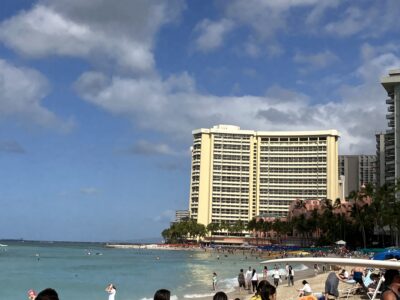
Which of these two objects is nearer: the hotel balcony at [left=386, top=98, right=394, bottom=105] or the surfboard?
the surfboard

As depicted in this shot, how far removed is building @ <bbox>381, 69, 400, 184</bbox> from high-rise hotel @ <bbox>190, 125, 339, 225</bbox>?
61.1 meters

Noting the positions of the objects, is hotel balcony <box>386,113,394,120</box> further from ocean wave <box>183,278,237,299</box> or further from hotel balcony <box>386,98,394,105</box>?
ocean wave <box>183,278,237,299</box>

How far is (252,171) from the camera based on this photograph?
16575 cm

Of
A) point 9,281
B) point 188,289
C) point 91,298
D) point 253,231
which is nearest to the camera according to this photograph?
point 91,298

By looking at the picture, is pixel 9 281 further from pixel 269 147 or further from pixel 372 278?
pixel 269 147

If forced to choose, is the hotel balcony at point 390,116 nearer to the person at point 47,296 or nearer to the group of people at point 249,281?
the group of people at point 249,281

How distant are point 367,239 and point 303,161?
65.0 metres

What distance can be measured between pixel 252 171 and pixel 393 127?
71606 millimetres

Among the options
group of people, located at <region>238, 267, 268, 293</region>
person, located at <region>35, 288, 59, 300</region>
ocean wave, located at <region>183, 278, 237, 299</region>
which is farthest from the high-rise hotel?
person, located at <region>35, 288, 59, 300</region>

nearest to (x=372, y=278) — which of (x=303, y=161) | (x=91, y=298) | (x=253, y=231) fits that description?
(x=91, y=298)

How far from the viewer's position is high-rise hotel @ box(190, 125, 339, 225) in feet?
525

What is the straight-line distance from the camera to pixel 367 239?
318 feet

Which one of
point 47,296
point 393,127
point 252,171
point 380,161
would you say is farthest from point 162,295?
point 252,171

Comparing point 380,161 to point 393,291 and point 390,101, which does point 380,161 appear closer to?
point 390,101
